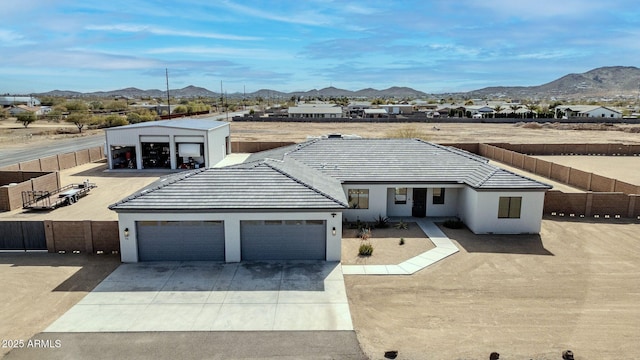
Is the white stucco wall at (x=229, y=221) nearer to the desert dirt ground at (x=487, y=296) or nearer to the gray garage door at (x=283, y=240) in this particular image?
the gray garage door at (x=283, y=240)

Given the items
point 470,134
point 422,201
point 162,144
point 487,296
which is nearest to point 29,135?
point 162,144

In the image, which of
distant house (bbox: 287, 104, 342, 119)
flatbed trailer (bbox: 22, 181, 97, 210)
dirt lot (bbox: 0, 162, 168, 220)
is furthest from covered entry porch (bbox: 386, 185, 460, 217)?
distant house (bbox: 287, 104, 342, 119)

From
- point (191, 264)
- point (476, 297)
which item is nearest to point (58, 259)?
point (191, 264)

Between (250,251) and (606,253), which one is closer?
(250,251)

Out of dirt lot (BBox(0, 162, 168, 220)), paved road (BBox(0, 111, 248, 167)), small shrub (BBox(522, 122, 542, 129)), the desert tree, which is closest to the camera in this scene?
dirt lot (BBox(0, 162, 168, 220))

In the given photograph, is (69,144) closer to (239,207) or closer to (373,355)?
(239,207)

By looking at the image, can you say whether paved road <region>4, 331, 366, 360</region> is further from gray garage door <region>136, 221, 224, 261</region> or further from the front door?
the front door
